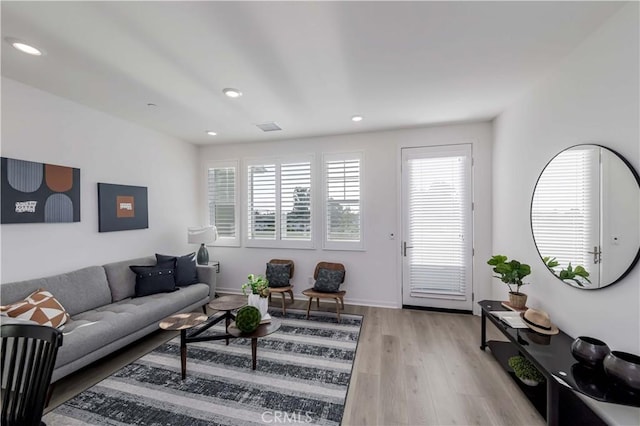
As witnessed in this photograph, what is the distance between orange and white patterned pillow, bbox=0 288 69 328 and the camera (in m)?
2.10

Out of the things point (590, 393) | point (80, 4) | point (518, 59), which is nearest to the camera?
point (590, 393)

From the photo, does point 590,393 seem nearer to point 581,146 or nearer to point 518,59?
point 581,146

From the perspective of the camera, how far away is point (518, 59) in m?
2.13

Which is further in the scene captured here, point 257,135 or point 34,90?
point 257,135

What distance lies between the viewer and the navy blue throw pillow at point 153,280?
10.4ft

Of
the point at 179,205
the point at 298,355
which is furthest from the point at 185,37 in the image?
the point at 179,205

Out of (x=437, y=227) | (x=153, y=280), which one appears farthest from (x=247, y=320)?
(x=437, y=227)

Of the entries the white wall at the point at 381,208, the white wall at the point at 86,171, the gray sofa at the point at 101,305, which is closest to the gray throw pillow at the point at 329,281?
the white wall at the point at 381,208

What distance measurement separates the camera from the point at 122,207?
3447 millimetres

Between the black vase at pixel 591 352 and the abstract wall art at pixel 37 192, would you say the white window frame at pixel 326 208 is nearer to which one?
the black vase at pixel 591 352

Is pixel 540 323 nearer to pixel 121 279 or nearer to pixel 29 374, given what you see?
pixel 29 374

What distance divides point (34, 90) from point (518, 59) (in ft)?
14.5

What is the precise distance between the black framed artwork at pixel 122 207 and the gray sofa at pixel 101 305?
49 cm

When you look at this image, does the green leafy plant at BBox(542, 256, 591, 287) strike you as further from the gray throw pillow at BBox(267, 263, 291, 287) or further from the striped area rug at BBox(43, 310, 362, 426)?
the gray throw pillow at BBox(267, 263, 291, 287)
